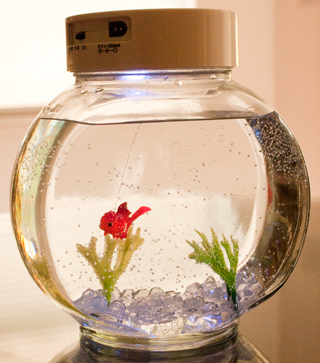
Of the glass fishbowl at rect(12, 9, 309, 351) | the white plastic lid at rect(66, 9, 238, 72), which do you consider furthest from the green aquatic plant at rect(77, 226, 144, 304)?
the white plastic lid at rect(66, 9, 238, 72)

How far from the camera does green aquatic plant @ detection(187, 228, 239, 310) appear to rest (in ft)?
1.75

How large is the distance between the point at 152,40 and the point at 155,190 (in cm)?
14

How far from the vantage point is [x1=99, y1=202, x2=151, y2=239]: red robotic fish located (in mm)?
528

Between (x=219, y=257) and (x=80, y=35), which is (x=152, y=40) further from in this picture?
(x=219, y=257)

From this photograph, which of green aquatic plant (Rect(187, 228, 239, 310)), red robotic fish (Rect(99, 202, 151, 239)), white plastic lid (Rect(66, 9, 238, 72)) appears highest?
white plastic lid (Rect(66, 9, 238, 72))

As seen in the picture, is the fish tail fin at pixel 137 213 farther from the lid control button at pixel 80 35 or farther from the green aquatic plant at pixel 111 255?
the lid control button at pixel 80 35

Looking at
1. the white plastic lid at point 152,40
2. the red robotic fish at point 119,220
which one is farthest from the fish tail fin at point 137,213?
the white plastic lid at point 152,40

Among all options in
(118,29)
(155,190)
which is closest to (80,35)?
(118,29)

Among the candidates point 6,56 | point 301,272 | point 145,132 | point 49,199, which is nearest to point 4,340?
point 49,199

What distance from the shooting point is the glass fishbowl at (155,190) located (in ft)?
1.73

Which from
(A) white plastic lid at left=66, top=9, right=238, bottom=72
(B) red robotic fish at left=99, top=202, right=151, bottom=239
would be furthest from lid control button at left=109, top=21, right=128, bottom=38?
(B) red robotic fish at left=99, top=202, right=151, bottom=239

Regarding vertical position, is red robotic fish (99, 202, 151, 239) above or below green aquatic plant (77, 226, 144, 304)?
above

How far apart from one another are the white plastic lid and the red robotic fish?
5.1 inches

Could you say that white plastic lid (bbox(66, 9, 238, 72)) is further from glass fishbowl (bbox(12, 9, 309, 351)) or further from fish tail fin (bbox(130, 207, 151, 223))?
fish tail fin (bbox(130, 207, 151, 223))
